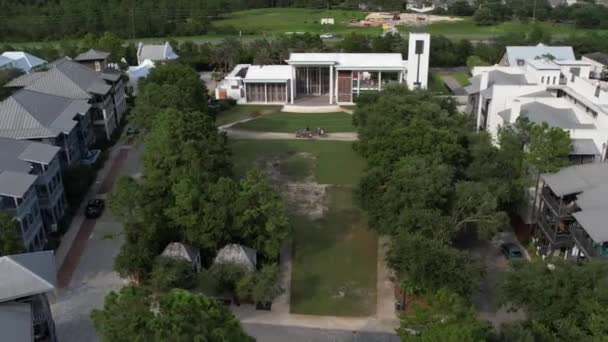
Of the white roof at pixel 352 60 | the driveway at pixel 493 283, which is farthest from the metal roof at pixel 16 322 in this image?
the white roof at pixel 352 60

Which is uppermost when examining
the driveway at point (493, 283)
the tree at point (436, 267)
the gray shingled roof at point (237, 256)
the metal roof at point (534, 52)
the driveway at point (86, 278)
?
the metal roof at point (534, 52)

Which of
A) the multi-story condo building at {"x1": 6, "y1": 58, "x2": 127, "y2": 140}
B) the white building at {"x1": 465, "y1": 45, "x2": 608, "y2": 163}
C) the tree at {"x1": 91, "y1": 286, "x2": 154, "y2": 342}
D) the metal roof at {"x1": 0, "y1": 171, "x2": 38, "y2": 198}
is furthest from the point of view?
the multi-story condo building at {"x1": 6, "y1": 58, "x2": 127, "y2": 140}

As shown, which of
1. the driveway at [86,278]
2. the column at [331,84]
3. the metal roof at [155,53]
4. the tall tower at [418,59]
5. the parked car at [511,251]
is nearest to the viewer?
the driveway at [86,278]

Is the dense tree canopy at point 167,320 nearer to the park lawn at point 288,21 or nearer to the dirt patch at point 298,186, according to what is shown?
the dirt patch at point 298,186

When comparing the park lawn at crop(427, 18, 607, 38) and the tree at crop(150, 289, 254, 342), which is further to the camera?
the park lawn at crop(427, 18, 607, 38)

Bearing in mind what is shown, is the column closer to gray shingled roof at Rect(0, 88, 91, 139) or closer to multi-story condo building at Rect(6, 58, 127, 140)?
multi-story condo building at Rect(6, 58, 127, 140)

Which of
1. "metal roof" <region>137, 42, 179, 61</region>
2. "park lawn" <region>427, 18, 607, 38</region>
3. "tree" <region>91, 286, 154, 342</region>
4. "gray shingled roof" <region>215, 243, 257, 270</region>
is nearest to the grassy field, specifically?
"gray shingled roof" <region>215, 243, 257, 270</region>
